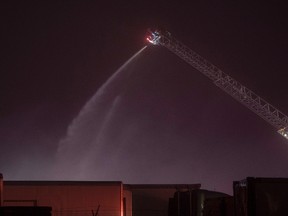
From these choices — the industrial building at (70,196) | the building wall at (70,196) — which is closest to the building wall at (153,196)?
the industrial building at (70,196)

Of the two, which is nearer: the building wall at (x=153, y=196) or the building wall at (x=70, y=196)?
the building wall at (x=70, y=196)

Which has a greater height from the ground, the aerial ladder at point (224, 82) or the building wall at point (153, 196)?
the aerial ladder at point (224, 82)

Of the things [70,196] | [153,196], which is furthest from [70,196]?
[153,196]

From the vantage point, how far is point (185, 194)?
1063 inches

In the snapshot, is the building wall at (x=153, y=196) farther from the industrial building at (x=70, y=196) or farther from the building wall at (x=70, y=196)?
the building wall at (x=70, y=196)

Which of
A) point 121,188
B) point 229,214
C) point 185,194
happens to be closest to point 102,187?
point 121,188

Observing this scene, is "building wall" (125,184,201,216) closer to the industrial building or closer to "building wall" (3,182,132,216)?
the industrial building

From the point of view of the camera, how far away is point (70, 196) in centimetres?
3011

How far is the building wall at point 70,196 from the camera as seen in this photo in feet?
96.0

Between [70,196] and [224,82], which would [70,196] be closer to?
[70,196]

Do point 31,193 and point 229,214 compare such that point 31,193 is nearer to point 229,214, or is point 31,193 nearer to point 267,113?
point 229,214

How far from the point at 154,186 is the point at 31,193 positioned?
878 centimetres

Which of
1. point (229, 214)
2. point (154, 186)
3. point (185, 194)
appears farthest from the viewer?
point (154, 186)

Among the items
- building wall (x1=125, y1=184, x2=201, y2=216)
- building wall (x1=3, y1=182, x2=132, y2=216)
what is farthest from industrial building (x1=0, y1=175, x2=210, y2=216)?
building wall (x1=125, y1=184, x2=201, y2=216)
